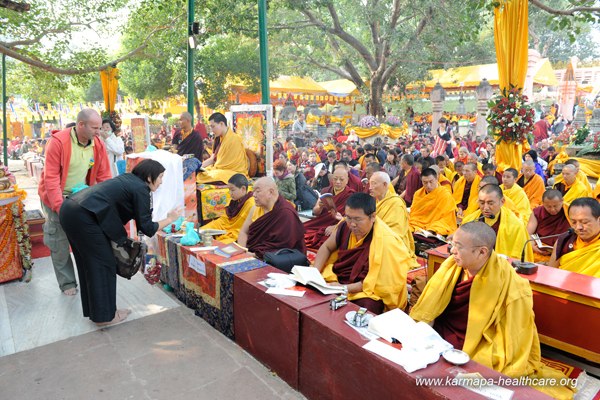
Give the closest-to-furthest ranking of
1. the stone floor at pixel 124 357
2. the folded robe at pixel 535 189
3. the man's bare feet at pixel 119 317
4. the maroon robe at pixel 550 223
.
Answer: the stone floor at pixel 124 357, the man's bare feet at pixel 119 317, the maroon robe at pixel 550 223, the folded robe at pixel 535 189

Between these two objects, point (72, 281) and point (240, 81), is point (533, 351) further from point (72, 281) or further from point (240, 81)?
point (240, 81)

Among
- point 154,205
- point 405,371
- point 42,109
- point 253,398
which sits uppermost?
point 42,109

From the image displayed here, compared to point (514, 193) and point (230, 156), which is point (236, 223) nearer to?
point (230, 156)

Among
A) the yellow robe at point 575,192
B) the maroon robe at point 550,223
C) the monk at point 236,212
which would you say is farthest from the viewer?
the yellow robe at point 575,192

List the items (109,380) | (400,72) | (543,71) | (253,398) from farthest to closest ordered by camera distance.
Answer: (543,71) → (400,72) → (109,380) → (253,398)

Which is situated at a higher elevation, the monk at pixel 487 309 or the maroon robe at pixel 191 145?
the maroon robe at pixel 191 145

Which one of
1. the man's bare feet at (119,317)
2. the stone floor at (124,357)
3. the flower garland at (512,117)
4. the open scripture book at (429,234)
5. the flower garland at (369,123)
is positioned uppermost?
the flower garland at (369,123)

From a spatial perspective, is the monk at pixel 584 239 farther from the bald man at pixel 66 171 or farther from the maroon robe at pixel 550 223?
the bald man at pixel 66 171

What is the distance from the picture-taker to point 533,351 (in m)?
2.84

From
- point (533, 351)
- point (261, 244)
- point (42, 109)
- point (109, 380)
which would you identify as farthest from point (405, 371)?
point (42, 109)

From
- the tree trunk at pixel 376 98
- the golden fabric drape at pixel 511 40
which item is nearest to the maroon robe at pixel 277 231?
the golden fabric drape at pixel 511 40

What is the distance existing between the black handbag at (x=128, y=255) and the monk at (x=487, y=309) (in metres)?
2.55

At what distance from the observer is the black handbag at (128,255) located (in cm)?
396

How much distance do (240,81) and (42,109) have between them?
15235mm
